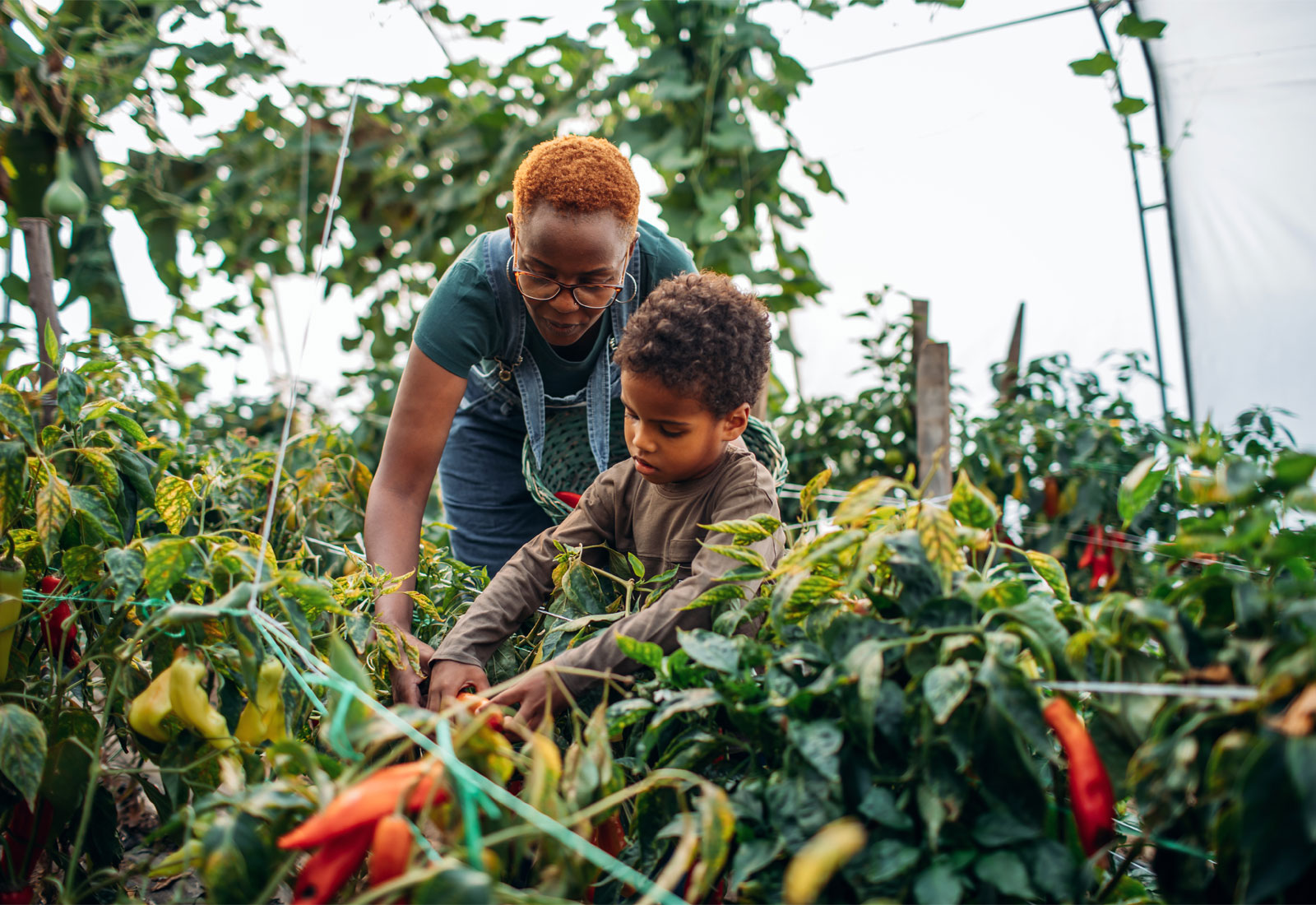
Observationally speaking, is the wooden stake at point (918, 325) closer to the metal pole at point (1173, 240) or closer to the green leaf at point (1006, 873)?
the metal pole at point (1173, 240)

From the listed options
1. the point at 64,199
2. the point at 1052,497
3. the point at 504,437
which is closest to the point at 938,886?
the point at 504,437

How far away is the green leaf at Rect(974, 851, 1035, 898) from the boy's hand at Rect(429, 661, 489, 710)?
589 mm

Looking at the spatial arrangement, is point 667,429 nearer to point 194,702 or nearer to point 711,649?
point 711,649

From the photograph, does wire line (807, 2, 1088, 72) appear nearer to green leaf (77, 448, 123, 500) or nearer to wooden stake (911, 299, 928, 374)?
wooden stake (911, 299, 928, 374)

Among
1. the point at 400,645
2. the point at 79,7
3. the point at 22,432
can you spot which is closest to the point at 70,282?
the point at 79,7

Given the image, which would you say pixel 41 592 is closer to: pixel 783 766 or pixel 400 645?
pixel 400 645

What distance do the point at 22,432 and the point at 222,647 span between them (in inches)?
13.3

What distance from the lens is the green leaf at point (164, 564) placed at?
747mm

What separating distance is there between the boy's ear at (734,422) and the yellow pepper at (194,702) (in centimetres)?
64

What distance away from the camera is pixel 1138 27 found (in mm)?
2242

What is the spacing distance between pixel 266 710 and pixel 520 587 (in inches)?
15.1

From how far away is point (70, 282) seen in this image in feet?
9.57

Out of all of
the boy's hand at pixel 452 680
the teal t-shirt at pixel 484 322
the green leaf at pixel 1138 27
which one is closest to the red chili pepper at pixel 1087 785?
the boy's hand at pixel 452 680

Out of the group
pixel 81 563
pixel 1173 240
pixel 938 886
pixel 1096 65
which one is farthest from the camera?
pixel 1173 240
